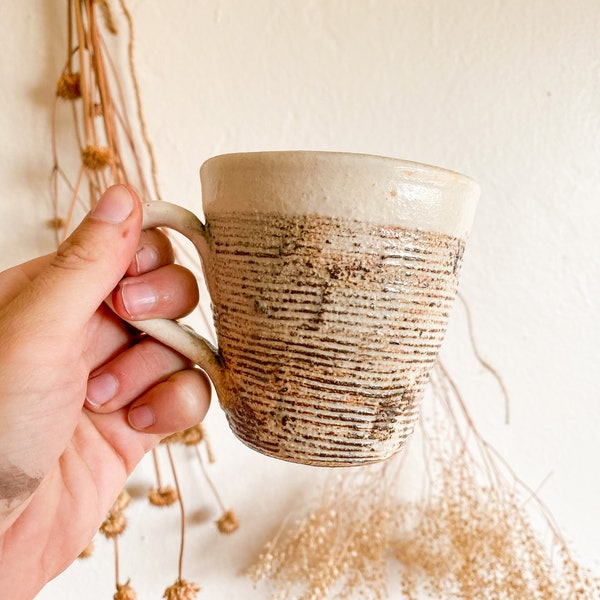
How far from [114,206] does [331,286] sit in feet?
0.69

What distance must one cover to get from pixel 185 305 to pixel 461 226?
0.28 m

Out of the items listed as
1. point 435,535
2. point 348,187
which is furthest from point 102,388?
point 435,535

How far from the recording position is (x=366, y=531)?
0.78 meters

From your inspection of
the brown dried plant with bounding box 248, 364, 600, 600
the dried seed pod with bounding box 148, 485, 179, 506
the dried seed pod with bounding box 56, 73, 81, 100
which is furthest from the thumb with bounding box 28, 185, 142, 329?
the brown dried plant with bounding box 248, 364, 600, 600

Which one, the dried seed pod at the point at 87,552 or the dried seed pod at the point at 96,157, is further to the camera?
the dried seed pod at the point at 87,552

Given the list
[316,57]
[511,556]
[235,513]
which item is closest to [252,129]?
[316,57]

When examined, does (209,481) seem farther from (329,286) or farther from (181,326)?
(329,286)

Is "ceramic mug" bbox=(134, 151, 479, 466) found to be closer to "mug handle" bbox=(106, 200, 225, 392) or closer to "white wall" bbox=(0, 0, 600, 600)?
"mug handle" bbox=(106, 200, 225, 392)

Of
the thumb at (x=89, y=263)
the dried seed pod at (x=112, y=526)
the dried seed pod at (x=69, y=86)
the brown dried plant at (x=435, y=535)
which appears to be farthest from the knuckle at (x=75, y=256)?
the brown dried plant at (x=435, y=535)

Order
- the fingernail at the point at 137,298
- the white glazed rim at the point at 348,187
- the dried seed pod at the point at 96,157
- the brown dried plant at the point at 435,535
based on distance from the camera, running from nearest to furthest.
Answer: the white glazed rim at the point at 348,187 < the fingernail at the point at 137,298 < the dried seed pod at the point at 96,157 < the brown dried plant at the point at 435,535

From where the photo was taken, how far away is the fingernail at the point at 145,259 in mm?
544

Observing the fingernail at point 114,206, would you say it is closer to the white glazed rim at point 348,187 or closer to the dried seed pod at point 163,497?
the white glazed rim at point 348,187

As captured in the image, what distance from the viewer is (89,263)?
47 cm

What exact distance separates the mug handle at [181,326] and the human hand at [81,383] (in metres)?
0.01
